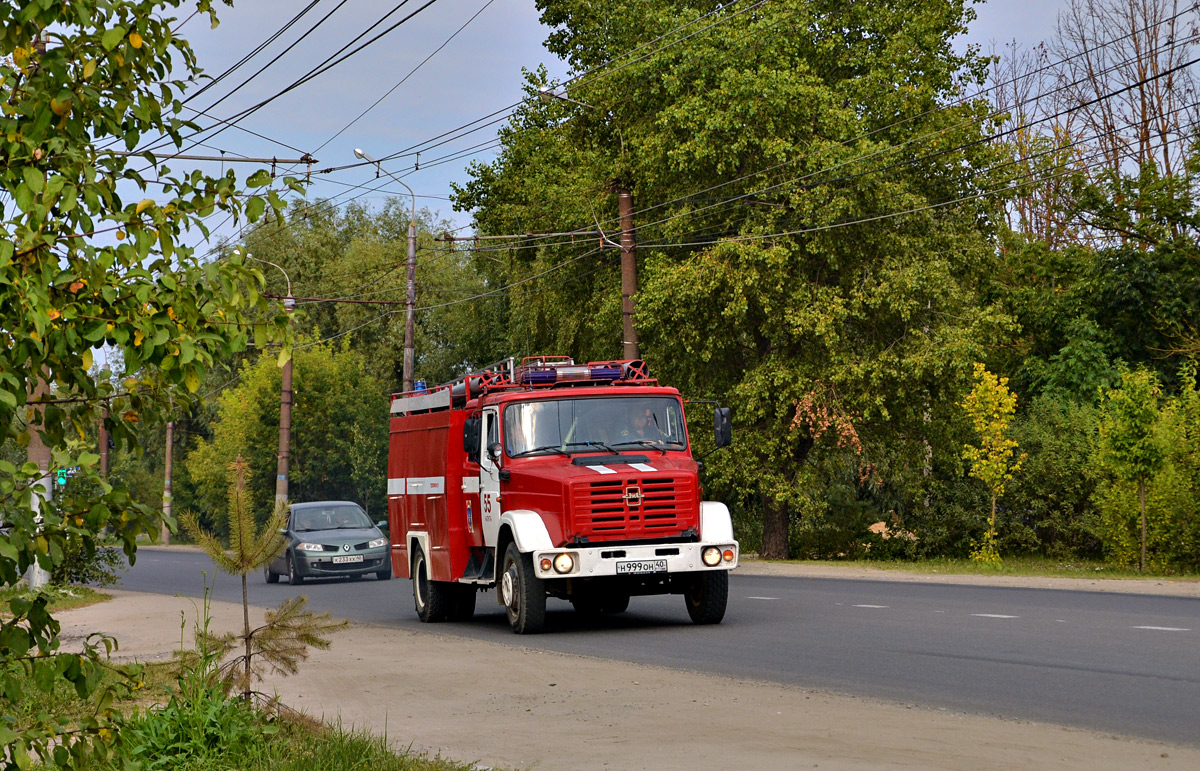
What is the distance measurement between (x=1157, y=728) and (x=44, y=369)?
7514 millimetres

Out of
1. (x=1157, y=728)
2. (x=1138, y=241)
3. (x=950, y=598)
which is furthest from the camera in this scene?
(x=1138, y=241)

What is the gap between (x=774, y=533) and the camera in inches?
1464

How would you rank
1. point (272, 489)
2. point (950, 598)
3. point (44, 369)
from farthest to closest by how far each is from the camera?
1. point (272, 489)
2. point (950, 598)
3. point (44, 369)

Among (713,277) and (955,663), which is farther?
(713,277)

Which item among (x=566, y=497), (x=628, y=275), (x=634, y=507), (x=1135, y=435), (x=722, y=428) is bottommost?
(x=634, y=507)

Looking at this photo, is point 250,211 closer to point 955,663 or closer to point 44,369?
point 44,369

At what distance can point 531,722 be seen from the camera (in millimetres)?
9805

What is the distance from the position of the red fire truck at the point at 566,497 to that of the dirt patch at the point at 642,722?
209cm

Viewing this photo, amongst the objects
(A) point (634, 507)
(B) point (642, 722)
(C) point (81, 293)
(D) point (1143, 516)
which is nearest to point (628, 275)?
(D) point (1143, 516)

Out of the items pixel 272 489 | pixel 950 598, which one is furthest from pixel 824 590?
pixel 272 489

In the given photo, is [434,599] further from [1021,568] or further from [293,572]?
[1021,568]

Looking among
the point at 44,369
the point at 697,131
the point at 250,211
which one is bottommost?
the point at 44,369

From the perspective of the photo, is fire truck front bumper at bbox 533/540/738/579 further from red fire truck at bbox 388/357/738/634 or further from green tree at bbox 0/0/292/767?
green tree at bbox 0/0/292/767

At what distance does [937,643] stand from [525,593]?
4730 millimetres
